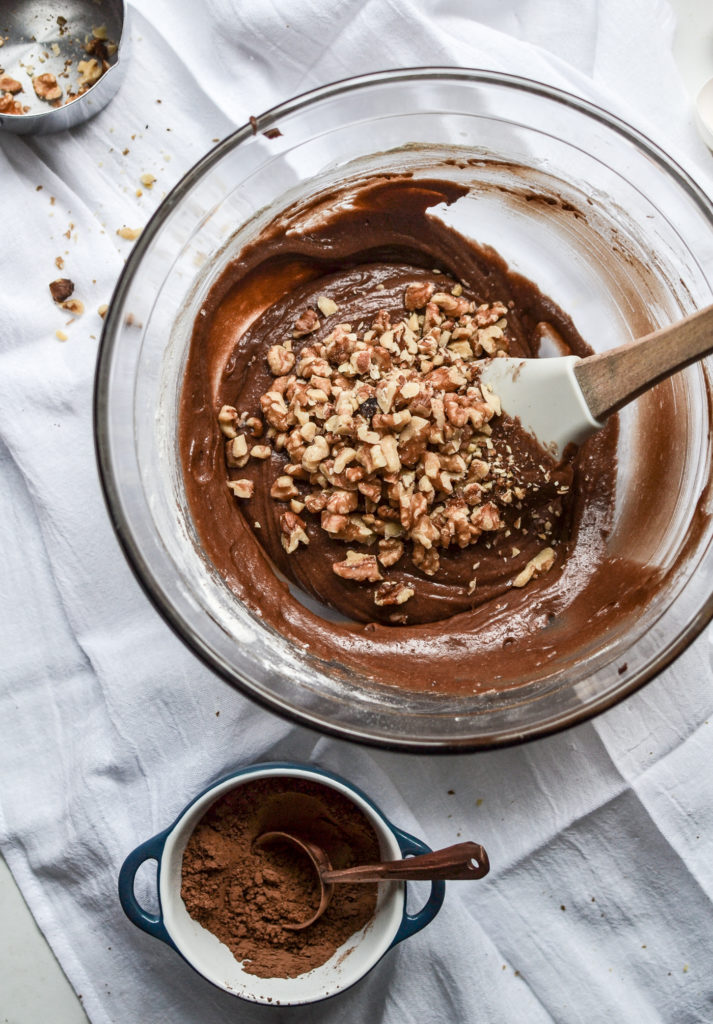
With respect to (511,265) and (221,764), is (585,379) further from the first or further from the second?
(221,764)

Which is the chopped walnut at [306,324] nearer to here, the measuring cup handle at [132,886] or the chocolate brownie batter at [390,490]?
the chocolate brownie batter at [390,490]

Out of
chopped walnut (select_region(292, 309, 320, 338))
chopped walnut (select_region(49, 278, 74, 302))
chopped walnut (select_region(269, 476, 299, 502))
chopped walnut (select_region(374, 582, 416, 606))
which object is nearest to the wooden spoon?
chopped walnut (select_region(374, 582, 416, 606))

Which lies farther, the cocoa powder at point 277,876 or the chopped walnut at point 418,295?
the chopped walnut at point 418,295

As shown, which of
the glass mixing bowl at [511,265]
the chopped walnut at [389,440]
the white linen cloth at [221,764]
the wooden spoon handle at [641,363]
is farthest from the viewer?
the white linen cloth at [221,764]

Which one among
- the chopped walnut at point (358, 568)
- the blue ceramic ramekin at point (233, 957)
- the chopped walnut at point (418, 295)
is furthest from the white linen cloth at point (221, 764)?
the chopped walnut at point (418, 295)

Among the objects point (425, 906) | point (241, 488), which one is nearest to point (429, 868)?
point (425, 906)

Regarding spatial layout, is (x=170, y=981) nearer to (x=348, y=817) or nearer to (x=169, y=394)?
(x=348, y=817)

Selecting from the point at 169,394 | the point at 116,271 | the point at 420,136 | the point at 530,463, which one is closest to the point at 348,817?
the point at 530,463
